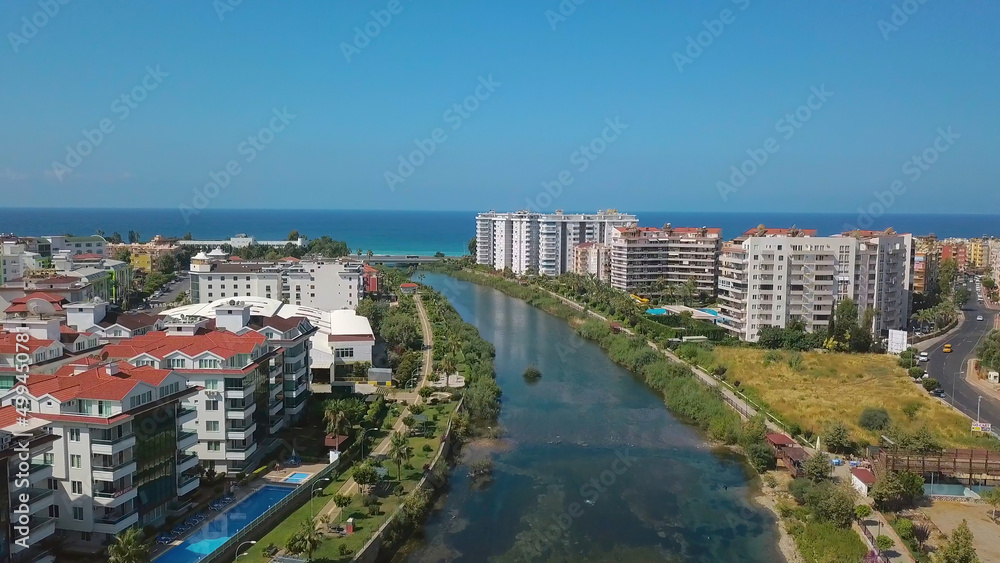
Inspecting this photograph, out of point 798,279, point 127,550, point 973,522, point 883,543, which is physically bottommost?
point 973,522

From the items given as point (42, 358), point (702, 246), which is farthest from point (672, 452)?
point (702, 246)

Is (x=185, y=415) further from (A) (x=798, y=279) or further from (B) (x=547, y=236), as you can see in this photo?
(B) (x=547, y=236)

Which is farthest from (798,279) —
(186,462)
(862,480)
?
(186,462)

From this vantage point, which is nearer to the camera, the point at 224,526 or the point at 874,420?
the point at 224,526

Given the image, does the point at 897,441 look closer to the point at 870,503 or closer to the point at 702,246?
the point at 870,503

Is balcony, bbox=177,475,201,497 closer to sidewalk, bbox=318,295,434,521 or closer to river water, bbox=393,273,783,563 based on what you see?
sidewalk, bbox=318,295,434,521

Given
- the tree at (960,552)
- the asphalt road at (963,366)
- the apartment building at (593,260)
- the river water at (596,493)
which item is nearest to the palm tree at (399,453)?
the river water at (596,493)
